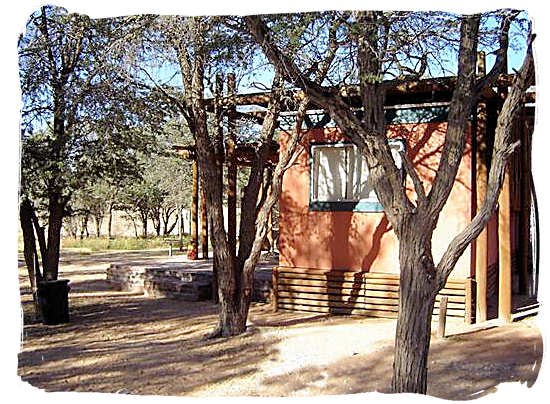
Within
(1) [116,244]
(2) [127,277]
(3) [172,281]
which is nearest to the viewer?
(3) [172,281]

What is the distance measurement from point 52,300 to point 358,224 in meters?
3.31

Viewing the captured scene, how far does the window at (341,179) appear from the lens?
6.17 m

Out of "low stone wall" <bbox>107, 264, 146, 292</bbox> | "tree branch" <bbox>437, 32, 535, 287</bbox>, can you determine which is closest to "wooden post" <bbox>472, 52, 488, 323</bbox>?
"tree branch" <bbox>437, 32, 535, 287</bbox>

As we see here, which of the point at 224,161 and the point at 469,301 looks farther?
the point at 224,161

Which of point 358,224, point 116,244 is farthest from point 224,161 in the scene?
point 116,244

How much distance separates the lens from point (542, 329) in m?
2.57

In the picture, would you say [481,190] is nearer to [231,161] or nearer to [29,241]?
[231,161]

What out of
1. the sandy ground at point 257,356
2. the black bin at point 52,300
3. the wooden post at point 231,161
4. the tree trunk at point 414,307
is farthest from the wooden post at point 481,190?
the black bin at point 52,300

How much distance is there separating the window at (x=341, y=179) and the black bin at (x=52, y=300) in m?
2.82

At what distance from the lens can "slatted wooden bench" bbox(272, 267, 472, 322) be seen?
579 cm

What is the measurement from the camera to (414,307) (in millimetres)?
3002

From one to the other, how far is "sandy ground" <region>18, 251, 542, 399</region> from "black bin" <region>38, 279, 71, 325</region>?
15cm

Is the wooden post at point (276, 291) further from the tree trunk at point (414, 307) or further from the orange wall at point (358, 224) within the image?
the tree trunk at point (414, 307)

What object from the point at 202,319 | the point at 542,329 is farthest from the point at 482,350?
the point at 202,319
